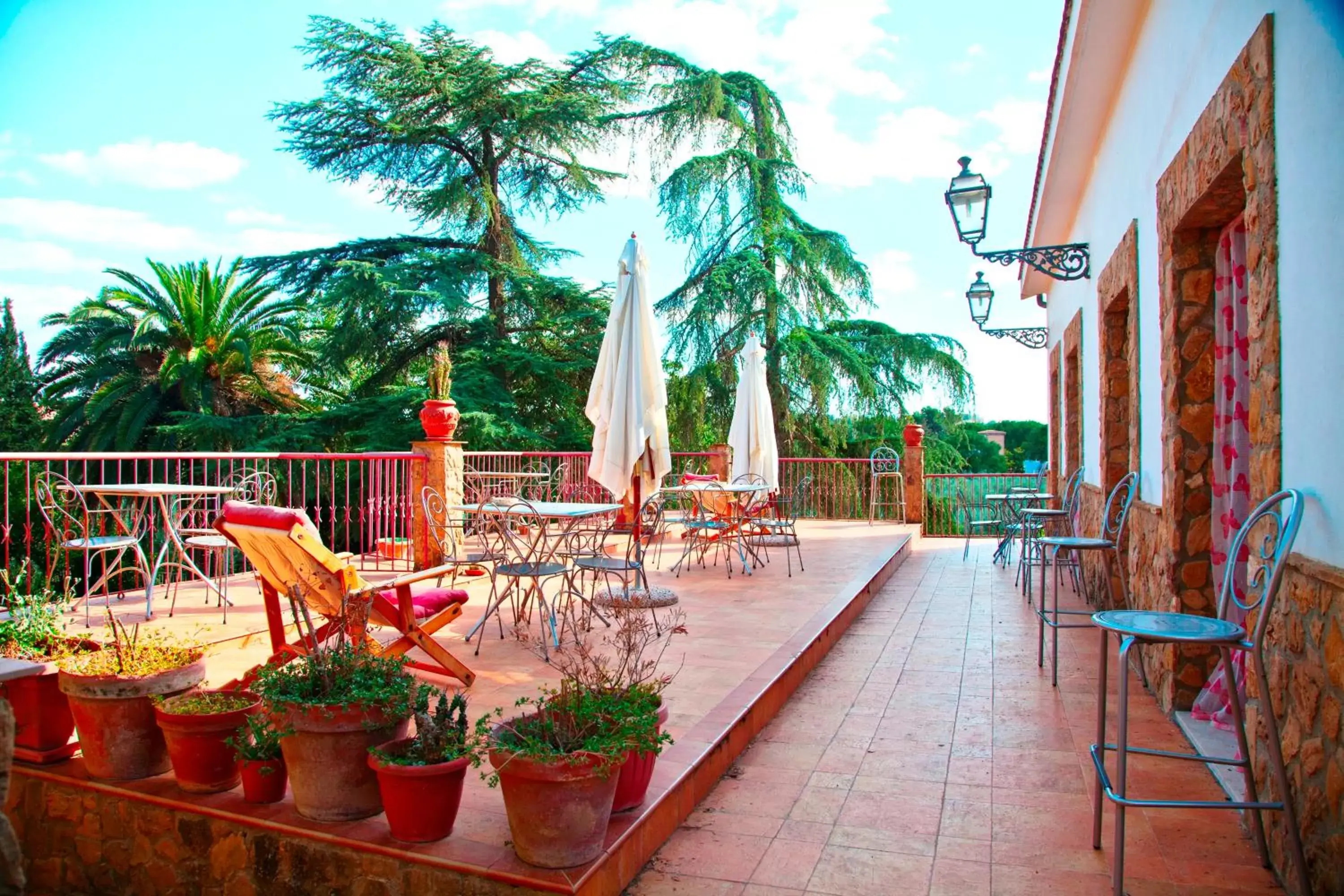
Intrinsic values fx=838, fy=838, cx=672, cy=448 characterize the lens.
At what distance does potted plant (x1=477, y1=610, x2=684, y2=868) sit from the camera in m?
1.95

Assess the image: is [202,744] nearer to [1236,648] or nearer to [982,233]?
[1236,648]

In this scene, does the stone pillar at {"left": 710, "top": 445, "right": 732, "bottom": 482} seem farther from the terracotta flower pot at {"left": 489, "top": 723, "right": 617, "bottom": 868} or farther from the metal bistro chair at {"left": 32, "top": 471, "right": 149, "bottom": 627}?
the terracotta flower pot at {"left": 489, "top": 723, "right": 617, "bottom": 868}

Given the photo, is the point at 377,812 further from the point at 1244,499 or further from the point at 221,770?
the point at 1244,499

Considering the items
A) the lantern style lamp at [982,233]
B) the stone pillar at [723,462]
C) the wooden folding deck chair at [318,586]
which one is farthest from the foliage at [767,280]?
the wooden folding deck chair at [318,586]

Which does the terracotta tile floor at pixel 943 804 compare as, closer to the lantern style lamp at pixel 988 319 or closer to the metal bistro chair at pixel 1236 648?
the metal bistro chair at pixel 1236 648

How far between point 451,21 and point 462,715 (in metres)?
16.8

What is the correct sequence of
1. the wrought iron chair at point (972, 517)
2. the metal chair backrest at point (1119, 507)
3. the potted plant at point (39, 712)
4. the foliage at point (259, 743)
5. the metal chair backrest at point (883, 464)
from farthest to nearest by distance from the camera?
the metal chair backrest at point (883, 464) → the wrought iron chair at point (972, 517) → the metal chair backrest at point (1119, 507) → the potted plant at point (39, 712) → the foliage at point (259, 743)

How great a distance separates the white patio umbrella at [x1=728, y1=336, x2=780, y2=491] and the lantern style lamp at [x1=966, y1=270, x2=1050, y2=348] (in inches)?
95.7

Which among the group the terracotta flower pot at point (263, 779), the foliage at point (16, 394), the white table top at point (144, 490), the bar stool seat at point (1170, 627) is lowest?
the terracotta flower pot at point (263, 779)

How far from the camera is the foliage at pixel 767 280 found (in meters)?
14.8

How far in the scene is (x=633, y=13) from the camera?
627 inches

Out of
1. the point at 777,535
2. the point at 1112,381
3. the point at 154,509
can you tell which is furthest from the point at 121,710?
the point at 1112,381

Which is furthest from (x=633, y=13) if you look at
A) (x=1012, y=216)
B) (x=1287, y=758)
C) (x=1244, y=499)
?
(x=1287, y=758)

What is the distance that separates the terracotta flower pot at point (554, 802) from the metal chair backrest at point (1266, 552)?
1561mm
